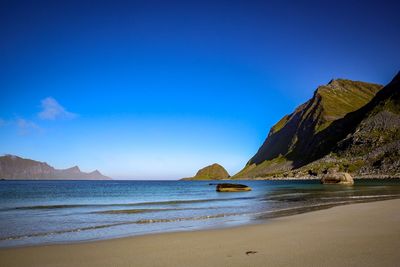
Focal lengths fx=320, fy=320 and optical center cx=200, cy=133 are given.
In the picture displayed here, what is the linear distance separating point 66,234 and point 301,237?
43.1 feet

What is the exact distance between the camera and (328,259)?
10648 mm

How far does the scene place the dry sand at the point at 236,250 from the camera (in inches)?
428

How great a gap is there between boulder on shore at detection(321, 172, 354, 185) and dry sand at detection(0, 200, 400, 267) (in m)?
98.3

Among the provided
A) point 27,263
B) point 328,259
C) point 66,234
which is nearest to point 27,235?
point 66,234

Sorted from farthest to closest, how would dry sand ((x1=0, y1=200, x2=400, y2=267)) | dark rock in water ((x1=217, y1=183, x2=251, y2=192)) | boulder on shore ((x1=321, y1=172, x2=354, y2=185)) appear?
boulder on shore ((x1=321, y1=172, x2=354, y2=185)) < dark rock in water ((x1=217, y1=183, x2=251, y2=192)) < dry sand ((x1=0, y1=200, x2=400, y2=267))

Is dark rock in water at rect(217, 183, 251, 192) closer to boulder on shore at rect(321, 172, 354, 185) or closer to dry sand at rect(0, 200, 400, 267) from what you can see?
boulder on shore at rect(321, 172, 354, 185)

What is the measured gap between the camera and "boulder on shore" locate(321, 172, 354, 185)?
10719 cm

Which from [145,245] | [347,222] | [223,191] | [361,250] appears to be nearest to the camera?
[361,250]

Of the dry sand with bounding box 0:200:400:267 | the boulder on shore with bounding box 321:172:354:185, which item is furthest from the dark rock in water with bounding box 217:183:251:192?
the dry sand with bounding box 0:200:400:267

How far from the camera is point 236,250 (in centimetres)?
1269

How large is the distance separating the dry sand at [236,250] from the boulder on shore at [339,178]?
98.3 metres

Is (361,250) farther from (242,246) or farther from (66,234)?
(66,234)

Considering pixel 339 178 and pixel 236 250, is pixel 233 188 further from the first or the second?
pixel 236 250

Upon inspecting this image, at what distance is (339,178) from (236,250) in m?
109
